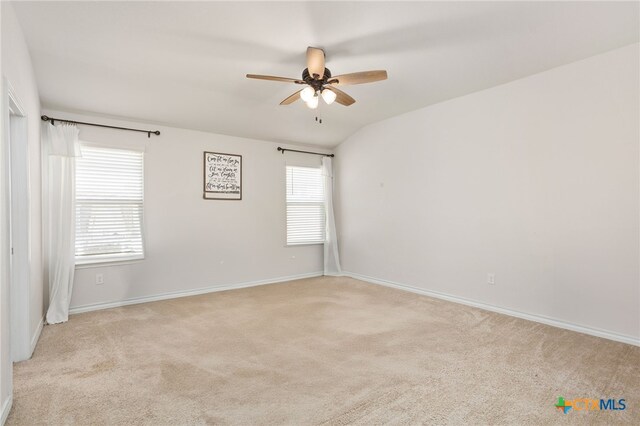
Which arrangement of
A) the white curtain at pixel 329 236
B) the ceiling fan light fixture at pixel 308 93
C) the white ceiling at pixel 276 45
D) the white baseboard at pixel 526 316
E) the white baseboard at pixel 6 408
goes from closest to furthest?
the white baseboard at pixel 6 408, the white ceiling at pixel 276 45, the ceiling fan light fixture at pixel 308 93, the white baseboard at pixel 526 316, the white curtain at pixel 329 236

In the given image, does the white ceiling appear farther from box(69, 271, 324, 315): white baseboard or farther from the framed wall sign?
box(69, 271, 324, 315): white baseboard

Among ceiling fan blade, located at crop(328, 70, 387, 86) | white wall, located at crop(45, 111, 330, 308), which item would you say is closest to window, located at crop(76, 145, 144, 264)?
white wall, located at crop(45, 111, 330, 308)

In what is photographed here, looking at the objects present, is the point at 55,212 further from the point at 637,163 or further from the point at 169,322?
the point at 637,163

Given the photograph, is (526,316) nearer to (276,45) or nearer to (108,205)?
(276,45)

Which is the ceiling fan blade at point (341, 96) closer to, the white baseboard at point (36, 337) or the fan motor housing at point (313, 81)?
the fan motor housing at point (313, 81)

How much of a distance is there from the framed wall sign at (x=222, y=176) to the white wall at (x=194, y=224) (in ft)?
0.27

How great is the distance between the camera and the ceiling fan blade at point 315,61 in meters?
2.67

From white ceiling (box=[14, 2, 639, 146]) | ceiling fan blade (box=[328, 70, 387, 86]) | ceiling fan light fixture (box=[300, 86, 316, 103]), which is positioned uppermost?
white ceiling (box=[14, 2, 639, 146])

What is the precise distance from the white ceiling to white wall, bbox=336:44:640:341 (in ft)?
1.09

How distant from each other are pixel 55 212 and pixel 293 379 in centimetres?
331

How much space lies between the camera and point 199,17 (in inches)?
101

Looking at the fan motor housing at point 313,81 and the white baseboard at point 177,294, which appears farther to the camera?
the white baseboard at point 177,294

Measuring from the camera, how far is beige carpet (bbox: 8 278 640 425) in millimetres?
1947

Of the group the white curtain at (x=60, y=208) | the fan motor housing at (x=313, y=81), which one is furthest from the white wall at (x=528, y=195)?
the white curtain at (x=60, y=208)
